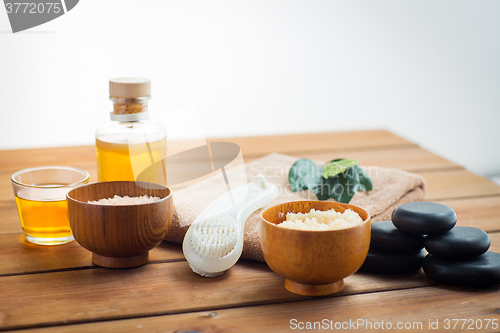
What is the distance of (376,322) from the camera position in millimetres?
545

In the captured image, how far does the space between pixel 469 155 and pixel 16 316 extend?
2.01m

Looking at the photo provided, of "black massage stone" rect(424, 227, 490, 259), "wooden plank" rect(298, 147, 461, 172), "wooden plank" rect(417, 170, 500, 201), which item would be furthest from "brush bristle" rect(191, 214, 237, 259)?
"wooden plank" rect(298, 147, 461, 172)

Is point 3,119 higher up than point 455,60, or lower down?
lower down

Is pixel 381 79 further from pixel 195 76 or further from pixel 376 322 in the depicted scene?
pixel 376 322

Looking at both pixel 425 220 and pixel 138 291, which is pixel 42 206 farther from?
pixel 425 220

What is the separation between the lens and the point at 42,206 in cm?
73

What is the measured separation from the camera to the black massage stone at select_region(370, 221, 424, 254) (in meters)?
0.66

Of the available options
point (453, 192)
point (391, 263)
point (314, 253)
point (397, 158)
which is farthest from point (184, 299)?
point (397, 158)

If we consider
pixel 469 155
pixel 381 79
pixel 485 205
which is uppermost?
pixel 381 79

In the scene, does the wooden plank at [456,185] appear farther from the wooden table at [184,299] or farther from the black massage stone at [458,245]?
the black massage stone at [458,245]

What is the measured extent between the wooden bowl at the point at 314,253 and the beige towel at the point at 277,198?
11 cm

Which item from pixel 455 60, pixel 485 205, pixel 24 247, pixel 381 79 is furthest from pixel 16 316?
pixel 455 60
